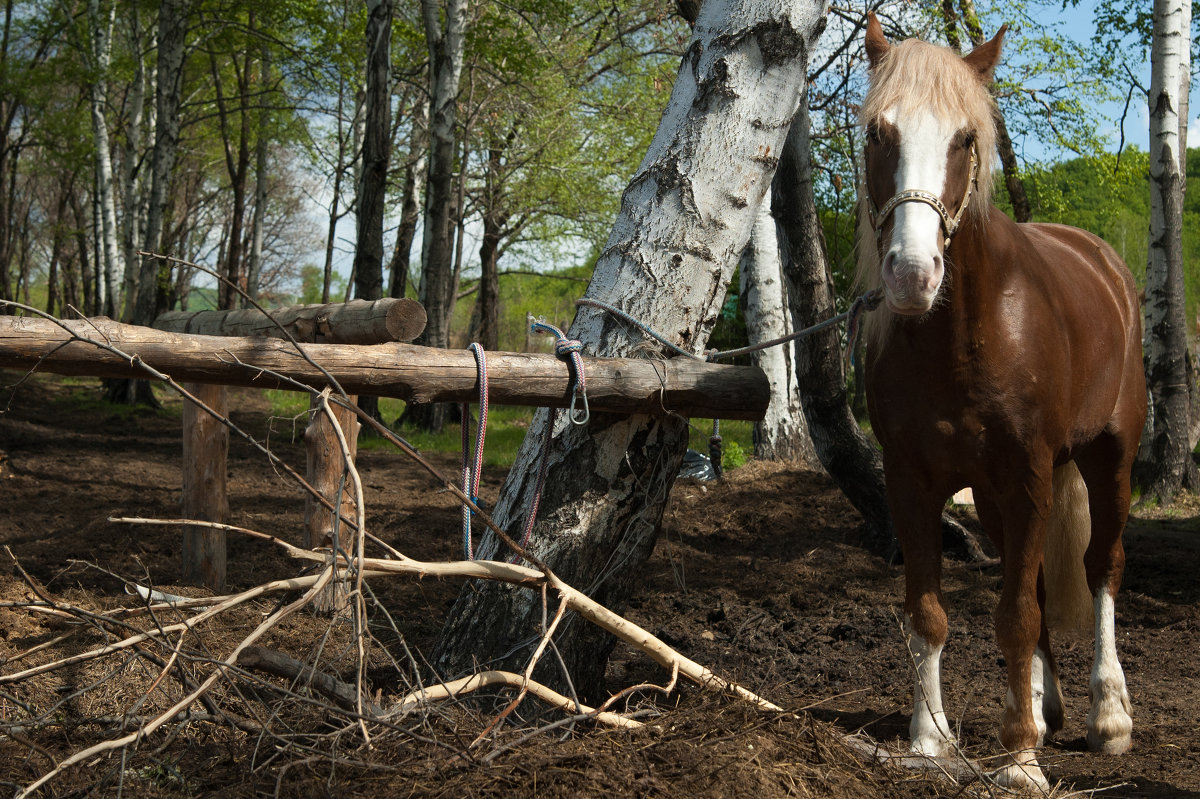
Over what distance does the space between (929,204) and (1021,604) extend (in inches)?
53.7

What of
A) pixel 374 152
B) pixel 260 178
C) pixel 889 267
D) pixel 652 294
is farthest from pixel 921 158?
pixel 260 178

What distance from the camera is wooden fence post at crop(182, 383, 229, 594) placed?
481cm

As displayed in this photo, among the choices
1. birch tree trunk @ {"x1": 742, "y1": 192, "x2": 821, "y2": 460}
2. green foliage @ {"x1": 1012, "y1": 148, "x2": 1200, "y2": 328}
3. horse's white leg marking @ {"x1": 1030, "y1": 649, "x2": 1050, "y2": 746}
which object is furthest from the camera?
green foliage @ {"x1": 1012, "y1": 148, "x2": 1200, "y2": 328}

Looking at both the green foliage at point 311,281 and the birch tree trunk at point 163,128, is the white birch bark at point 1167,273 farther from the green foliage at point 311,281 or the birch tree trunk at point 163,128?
the green foliage at point 311,281

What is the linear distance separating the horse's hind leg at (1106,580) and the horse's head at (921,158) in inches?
61.4

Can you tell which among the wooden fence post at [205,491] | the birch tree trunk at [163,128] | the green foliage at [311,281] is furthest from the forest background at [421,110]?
the green foliage at [311,281]

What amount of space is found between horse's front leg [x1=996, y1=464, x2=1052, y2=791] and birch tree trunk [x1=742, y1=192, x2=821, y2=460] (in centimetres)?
543

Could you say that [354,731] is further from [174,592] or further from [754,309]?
[754,309]

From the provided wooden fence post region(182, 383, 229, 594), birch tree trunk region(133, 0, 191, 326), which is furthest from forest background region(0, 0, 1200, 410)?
wooden fence post region(182, 383, 229, 594)

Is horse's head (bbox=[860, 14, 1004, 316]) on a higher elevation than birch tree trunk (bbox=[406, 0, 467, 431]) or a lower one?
lower

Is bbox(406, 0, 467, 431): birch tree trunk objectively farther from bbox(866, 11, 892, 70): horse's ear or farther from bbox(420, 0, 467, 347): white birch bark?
bbox(866, 11, 892, 70): horse's ear

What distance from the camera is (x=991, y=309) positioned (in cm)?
287

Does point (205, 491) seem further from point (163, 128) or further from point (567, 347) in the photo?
point (163, 128)

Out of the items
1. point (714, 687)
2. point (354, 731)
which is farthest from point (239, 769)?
point (714, 687)
